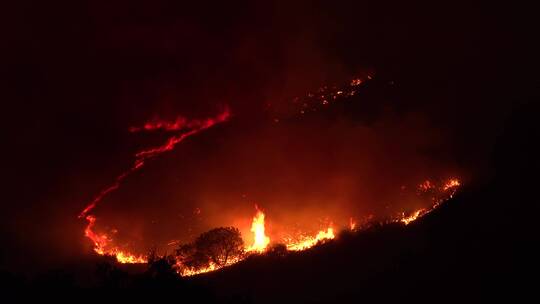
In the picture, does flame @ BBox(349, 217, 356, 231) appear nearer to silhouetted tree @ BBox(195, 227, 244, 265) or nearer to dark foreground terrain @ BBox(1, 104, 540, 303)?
dark foreground terrain @ BBox(1, 104, 540, 303)

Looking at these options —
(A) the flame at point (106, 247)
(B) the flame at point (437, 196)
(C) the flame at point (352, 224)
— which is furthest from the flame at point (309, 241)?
(A) the flame at point (106, 247)

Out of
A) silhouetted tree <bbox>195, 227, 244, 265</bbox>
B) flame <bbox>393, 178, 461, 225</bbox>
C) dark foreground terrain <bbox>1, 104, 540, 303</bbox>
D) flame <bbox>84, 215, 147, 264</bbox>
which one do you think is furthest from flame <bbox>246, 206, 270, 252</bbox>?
flame <bbox>393, 178, 461, 225</bbox>

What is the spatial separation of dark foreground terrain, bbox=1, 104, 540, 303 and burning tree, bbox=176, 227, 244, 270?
100 cm

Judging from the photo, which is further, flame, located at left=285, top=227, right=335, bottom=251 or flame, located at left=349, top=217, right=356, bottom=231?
flame, located at left=349, top=217, right=356, bottom=231

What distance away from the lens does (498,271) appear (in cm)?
2066

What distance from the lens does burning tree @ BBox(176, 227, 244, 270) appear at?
2588 cm

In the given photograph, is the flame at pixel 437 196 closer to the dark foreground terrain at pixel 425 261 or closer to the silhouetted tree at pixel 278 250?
the dark foreground terrain at pixel 425 261

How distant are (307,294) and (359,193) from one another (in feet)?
42.8

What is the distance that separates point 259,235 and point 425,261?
960 centimetres

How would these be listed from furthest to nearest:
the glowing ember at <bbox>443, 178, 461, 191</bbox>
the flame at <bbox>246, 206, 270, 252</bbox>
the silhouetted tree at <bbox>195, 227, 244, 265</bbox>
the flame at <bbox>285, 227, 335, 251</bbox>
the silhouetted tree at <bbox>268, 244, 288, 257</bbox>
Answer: the glowing ember at <bbox>443, 178, 461, 191</bbox>, the flame at <bbox>246, 206, 270, 252</bbox>, the flame at <bbox>285, 227, 335, 251</bbox>, the silhouetted tree at <bbox>195, 227, 244, 265</bbox>, the silhouetted tree at <bbox>268, 244, 288, 257</bbox>

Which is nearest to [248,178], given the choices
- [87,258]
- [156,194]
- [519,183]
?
[156,194]

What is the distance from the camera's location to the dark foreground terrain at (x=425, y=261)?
20953mm

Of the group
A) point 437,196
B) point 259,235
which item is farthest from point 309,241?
point 437,196

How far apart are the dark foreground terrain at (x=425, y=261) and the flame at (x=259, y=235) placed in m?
2.33
